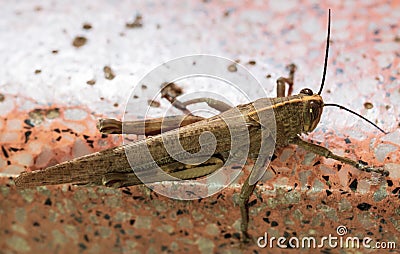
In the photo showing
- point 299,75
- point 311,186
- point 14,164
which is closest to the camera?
point 311,186

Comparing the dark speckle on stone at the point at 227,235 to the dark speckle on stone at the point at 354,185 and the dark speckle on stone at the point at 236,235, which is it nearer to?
the dark speckle on stone at the point at 236,235

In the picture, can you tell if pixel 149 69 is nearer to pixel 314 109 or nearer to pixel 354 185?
pixel 314 109

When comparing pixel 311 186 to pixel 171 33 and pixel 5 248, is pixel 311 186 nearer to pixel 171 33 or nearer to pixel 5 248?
pixel 171 33

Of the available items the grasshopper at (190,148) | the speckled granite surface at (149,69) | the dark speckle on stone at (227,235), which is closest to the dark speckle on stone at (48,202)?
the speckled granite surface at (149,69)

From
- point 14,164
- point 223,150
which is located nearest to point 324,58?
point 223,150

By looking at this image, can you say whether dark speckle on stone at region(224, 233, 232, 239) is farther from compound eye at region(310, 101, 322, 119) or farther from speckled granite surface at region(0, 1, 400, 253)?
compound eye at region(310, 101, 322, 119)

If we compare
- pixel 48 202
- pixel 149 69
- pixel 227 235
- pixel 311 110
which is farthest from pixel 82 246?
pixel 311 110
